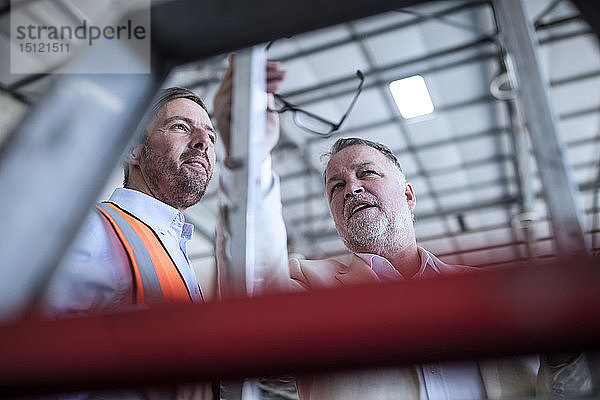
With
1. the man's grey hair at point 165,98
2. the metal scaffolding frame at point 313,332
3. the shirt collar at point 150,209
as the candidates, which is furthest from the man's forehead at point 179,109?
the metal scaffolding frame at point 313,332

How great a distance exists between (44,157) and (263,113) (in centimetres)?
48

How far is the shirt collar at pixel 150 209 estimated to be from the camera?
0.74 meters

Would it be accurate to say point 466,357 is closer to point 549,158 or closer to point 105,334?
point 105,334

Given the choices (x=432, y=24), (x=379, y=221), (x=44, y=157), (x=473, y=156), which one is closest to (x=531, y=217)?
(x=473, y=156)

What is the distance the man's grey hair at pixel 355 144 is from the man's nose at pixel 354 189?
0.07 meters

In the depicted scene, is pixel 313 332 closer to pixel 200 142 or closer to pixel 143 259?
pixel 143 259

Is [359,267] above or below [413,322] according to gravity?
above

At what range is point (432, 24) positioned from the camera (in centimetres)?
381

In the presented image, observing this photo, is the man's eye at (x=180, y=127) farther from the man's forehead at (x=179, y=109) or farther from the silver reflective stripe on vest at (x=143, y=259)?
the silver reflective stripe on vest at (x=143, y=259)

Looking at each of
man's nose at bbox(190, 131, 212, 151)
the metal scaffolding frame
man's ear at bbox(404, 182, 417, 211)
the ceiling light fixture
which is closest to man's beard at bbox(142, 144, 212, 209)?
man's nose at bbox(190, 131, 212, 151)

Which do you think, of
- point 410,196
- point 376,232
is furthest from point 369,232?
point 410,196

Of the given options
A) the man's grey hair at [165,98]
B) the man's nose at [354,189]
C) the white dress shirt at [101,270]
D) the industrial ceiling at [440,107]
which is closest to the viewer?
the white dress shirt at [101,270]

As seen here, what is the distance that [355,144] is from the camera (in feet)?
3.16

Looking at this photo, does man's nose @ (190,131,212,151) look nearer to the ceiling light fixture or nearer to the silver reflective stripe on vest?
the silver reflective stripe on vest
